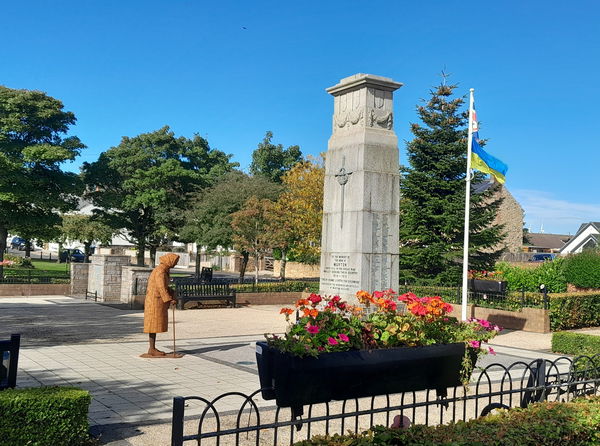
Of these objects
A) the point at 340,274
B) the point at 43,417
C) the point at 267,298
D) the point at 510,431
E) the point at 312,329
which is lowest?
the point at 267,298

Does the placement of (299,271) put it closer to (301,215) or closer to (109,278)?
(301,215)

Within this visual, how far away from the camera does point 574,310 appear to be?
1884cm

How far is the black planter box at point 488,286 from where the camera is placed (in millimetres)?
19203

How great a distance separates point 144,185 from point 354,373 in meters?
36.1

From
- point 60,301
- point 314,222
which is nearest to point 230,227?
point 314,222

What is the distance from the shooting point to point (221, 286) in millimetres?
23172

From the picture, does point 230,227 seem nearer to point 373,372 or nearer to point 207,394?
point 207,394

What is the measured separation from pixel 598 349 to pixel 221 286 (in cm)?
1468

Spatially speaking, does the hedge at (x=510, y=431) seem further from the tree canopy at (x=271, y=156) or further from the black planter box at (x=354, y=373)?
the tree canopy at (x=271, y=156)

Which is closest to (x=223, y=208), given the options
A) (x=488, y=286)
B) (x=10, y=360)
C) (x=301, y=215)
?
(x=301, y=215)

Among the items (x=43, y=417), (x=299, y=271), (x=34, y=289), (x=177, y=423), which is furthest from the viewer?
(x=299, y=271)

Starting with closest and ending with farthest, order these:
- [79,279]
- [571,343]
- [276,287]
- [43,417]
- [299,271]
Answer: [43,417], [571,343], [79,279], [276,287], [299,271]

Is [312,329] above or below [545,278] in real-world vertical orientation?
above

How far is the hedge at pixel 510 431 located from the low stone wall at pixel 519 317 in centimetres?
1343
